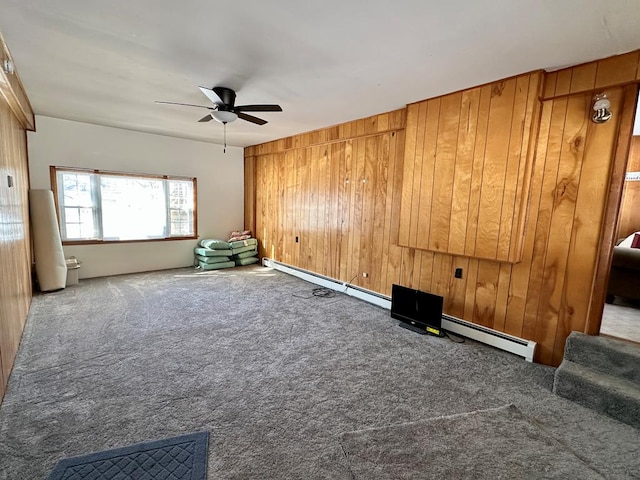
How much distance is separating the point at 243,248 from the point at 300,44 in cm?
473

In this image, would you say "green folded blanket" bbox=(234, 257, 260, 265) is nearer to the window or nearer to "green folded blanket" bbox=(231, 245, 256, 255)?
"green folded blanket" bbox=(231, 245, 256, 255)

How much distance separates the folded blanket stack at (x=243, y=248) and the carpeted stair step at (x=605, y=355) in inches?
Answer: 214

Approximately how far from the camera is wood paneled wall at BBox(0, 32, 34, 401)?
7.70 feet

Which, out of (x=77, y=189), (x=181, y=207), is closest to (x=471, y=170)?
(x=181, y=207)

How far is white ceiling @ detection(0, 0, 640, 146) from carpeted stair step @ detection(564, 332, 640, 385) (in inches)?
87.9

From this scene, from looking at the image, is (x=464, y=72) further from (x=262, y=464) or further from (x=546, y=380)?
(x=262, y=464)

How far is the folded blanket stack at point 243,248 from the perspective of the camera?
6329 millimetres

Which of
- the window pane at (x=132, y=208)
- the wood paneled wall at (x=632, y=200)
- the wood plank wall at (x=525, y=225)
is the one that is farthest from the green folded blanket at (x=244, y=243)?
the wood paneled wall at (x=632, y=200)

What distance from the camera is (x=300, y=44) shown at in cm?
223

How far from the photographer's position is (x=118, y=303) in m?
3.98

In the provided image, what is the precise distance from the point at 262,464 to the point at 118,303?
3.37m

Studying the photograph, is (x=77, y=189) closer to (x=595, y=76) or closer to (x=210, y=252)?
(x=210, y=252)

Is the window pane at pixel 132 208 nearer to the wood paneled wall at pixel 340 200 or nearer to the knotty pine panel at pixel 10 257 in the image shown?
the knotty pine panel at pixel 10 257

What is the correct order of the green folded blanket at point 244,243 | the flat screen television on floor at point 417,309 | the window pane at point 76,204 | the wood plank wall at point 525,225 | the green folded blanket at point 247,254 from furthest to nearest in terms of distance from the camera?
the green folded blanket at point 247,254 < the green folded blanket at point 244,243 < the window pane at point 76,204 < the flat screen television on floor at point 417,309 < the wood plank wall at point 525,225
